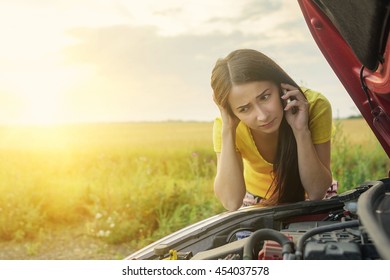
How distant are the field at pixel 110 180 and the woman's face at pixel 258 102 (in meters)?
1.05

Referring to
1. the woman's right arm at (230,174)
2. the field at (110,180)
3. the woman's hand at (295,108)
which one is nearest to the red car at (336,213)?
the woman's hand at (295,108)

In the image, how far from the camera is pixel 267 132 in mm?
1747

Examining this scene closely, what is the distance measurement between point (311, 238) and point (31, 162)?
2.28m

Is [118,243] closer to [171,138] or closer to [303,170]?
[171,138]

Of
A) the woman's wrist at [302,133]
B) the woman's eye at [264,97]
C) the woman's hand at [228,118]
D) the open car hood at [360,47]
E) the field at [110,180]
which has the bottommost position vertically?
the field at [110,180]

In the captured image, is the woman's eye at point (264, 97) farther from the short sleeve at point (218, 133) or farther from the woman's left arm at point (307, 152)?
the short sleeve at point (218, 133)

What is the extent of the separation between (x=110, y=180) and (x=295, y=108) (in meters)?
1.53

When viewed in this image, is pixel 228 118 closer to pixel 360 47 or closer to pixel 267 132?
pixel 267 132

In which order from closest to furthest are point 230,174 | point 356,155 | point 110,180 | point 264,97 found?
point 264,97
point 230,174
point 356,155
point 110,180

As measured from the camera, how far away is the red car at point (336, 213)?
1050mm

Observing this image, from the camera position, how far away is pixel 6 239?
2.88 meters

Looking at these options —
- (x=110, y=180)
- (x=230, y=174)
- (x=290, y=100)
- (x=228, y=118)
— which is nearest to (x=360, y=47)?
(x=290, y=100)
